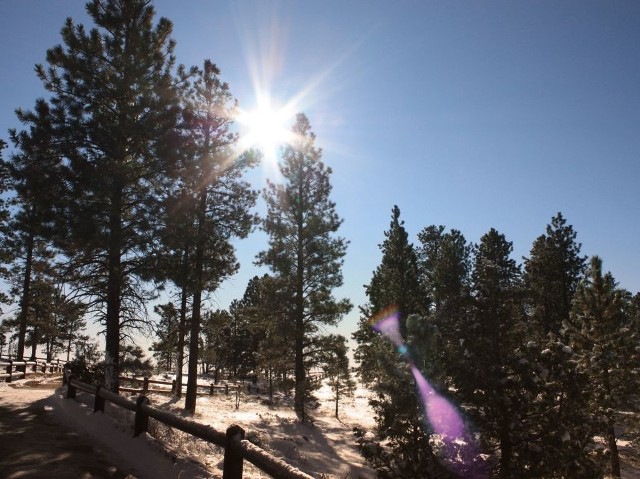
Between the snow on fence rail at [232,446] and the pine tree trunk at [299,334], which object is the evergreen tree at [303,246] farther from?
the snow on fence rail at [232,446]

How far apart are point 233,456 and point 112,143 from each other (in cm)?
1363

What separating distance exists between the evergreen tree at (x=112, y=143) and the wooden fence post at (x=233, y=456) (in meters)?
10.9

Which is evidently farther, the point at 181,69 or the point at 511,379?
the point at 181,69

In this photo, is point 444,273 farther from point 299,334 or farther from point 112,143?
point 112,143

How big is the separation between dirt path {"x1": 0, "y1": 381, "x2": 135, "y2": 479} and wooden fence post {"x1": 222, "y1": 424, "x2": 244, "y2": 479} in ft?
7.30

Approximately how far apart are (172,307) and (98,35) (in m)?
13.3

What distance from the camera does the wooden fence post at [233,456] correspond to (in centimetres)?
534

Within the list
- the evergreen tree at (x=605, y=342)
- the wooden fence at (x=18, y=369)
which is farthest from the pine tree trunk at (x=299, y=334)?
the evergreen tree at (x=605, y=342)

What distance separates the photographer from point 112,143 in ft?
50.0

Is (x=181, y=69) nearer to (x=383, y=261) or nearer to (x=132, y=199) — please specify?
(x=132, y=199)

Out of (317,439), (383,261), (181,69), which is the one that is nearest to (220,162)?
(181,69)

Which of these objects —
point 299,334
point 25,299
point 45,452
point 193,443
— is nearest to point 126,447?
point 45,452

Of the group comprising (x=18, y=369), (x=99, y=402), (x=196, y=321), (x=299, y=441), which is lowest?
(x=299, y=441)

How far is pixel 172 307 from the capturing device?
72.3 ft
